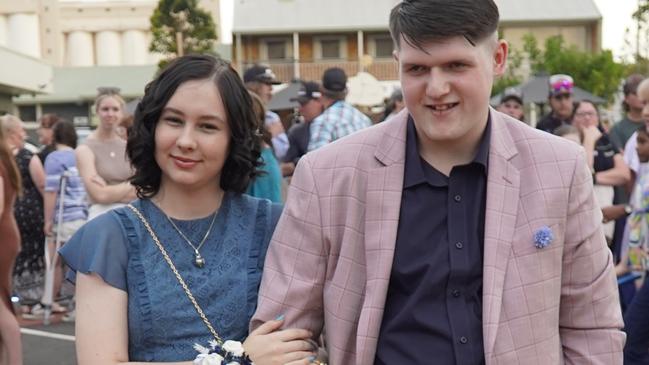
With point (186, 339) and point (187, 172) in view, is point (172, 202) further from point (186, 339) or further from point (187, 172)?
point (186, 339)

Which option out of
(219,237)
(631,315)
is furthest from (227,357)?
(631,315)

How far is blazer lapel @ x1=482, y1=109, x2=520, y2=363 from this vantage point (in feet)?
7.23

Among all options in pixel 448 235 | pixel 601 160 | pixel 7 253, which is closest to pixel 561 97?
pixel 601 160

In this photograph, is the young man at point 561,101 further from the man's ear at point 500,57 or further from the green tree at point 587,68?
the green tree at point 587,68

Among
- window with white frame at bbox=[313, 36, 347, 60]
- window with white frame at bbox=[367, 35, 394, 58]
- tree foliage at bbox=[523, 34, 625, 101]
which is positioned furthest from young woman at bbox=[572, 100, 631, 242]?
window with white frame at bbox=[313, 36, 347, 60]

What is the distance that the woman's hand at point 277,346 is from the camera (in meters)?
2.31

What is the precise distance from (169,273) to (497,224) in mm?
932

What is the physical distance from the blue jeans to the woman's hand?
3.45 metres

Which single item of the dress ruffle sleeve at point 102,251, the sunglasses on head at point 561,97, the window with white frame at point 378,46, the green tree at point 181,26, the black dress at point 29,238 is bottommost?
the black dress at point 29,238

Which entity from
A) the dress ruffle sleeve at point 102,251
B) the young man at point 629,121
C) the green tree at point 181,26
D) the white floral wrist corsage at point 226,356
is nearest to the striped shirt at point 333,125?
the young man at point 629,121

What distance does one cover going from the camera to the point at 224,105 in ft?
8.49

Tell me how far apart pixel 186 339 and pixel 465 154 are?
934mm

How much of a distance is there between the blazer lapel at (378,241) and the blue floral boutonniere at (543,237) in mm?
355

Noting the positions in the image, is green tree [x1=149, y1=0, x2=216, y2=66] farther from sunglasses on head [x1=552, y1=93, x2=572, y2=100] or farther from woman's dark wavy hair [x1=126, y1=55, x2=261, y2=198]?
woman's dark wavy hair [x1=126, y1=55, x2=261, y2=198]
